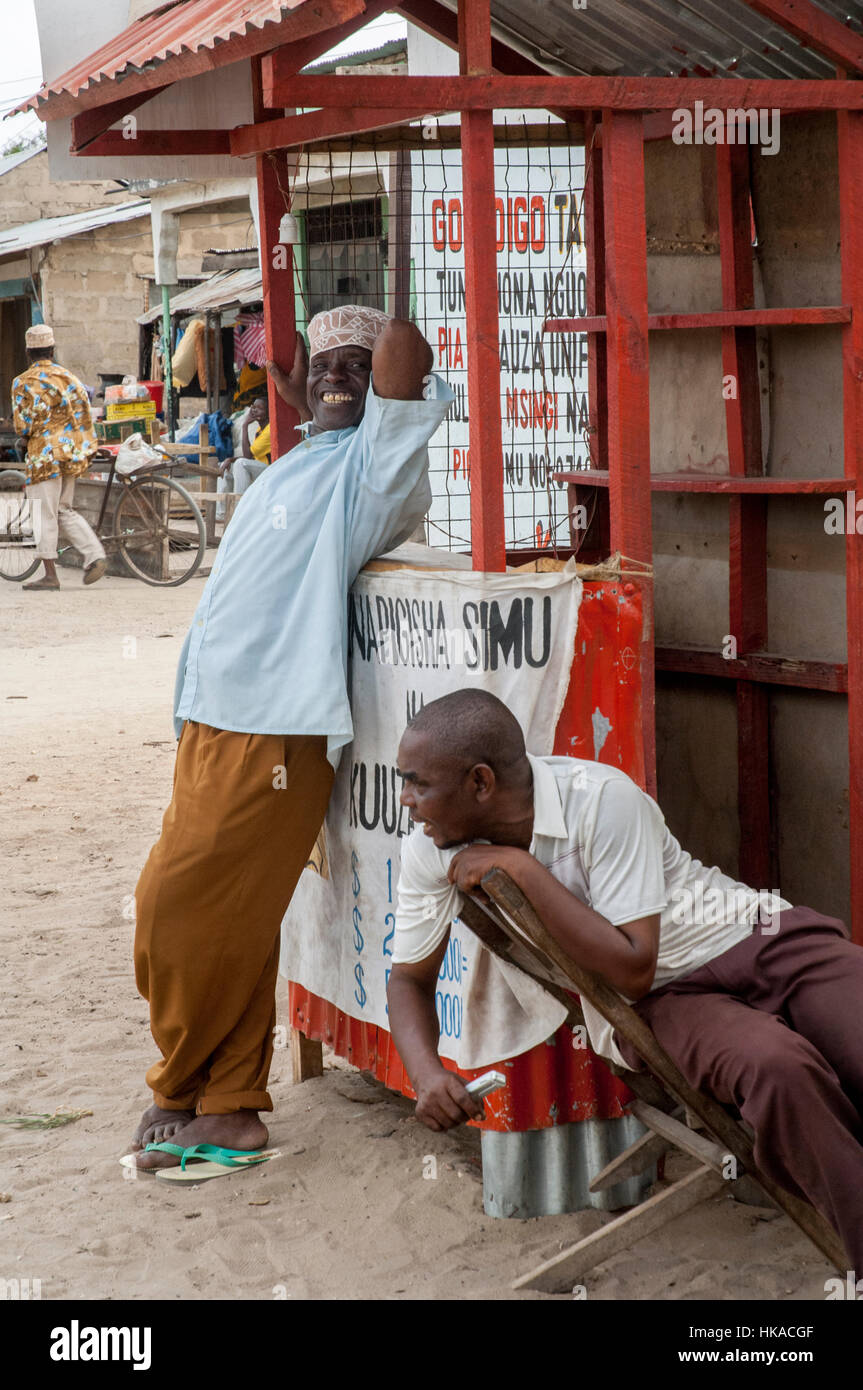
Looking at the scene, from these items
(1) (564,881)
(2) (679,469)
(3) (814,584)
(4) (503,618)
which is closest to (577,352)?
(2) (679,469)

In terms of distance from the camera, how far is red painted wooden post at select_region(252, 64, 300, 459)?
405 cm

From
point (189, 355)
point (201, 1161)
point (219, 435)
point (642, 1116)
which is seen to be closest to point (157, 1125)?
point (201, 1161)

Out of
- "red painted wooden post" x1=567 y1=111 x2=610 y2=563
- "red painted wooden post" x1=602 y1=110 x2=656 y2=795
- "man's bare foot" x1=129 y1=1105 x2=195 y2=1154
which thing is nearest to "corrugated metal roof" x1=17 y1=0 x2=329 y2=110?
"red painted wooden post" x1=602 y1=110 x2=656 y2=795

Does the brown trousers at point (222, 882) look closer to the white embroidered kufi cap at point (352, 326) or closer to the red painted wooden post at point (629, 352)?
the red painted wooden post at point (629, 352)

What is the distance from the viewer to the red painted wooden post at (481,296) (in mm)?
3088

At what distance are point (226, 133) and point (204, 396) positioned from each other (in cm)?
1683

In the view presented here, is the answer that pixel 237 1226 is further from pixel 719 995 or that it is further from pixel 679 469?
pixel 679 469

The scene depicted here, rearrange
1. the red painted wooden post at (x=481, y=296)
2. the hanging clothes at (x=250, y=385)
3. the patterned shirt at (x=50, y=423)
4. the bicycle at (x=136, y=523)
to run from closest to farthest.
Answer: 1. the red painted wooden post at (x=481, y=296)
2. the patterned shirt at (x=50, y=423)
3. the bicycle at (x=136, y=523)
4. the hanging clothes at (x=250, y=385)

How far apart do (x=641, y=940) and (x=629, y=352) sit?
1.30 metres

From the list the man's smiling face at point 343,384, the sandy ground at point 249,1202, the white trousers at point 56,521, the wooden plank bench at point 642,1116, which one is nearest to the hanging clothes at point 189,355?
the white trousers at point 56,521

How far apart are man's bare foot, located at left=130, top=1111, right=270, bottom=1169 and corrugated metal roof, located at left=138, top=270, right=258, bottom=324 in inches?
519

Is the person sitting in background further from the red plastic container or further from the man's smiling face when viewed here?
the man's smiling face

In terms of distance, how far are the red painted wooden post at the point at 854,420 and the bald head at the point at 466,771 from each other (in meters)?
1.13

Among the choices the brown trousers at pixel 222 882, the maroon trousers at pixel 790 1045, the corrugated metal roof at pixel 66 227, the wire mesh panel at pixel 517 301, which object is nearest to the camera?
the maroon trousers at pixel 790 1045
